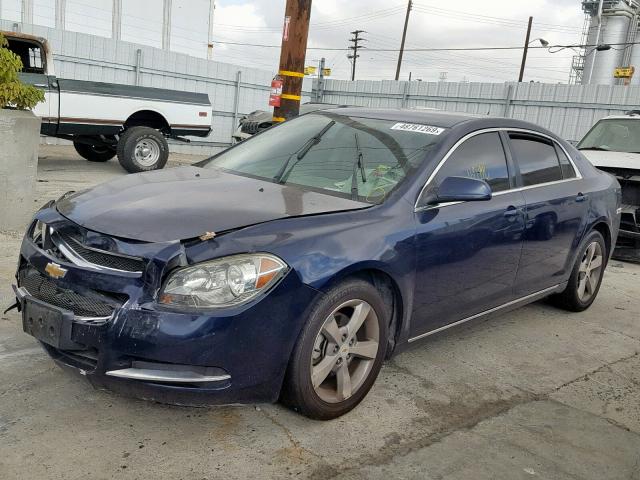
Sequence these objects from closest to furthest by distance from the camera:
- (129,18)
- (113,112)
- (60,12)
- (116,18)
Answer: (113,112)
(60,12)
(116,18)
(129,18)

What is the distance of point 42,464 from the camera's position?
257cm

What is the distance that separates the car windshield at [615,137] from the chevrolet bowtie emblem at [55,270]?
7.85 metres

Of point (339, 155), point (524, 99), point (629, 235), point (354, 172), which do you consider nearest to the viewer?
point (354, 172)

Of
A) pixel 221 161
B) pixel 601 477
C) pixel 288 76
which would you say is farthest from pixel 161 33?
pixel 601 477

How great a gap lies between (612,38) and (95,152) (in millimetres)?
31614

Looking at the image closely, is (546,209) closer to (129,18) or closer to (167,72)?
(167,72)

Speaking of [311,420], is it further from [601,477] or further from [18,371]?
[18,371]

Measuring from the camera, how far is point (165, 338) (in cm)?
258

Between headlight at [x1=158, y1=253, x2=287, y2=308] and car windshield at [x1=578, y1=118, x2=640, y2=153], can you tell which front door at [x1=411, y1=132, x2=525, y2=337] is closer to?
headlight at [x1=158, y1=253, x2=287, y2=308]

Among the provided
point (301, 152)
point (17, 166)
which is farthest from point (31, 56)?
Answer: point (301, 152)


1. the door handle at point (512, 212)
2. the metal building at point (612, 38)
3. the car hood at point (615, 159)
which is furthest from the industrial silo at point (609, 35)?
the door handle at point (512, 212)

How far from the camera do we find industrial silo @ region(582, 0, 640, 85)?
3381 cm

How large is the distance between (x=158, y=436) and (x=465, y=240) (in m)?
2.02

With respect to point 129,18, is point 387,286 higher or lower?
lower
